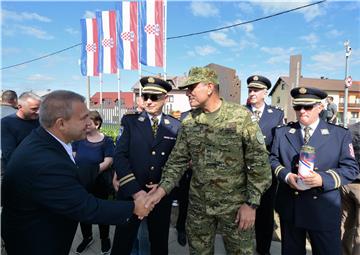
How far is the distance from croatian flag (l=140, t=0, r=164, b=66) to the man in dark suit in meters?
8.54

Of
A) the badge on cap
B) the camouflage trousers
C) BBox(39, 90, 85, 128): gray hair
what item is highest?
BBox(39, 90, 85, 128): gray hair

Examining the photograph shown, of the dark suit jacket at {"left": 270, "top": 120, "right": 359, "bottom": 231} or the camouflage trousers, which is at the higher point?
the dark suit jacket at {"left": 270, "top": 120, "right": 359, "bottom": 231}

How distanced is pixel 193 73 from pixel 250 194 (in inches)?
41.5

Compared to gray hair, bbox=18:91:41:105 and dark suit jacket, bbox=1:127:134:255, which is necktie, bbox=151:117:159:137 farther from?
gray hair, bbox=18:91:41:105

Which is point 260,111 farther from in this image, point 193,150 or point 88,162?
point 88,162

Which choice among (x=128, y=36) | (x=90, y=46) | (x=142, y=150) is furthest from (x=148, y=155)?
(x=90, y=46)

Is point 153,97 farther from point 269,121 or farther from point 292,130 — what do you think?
point 269,121

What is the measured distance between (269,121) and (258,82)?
1.70 ft

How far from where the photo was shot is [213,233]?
7.88 ft

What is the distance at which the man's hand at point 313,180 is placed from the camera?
2.14m

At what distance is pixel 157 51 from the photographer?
10070 mm

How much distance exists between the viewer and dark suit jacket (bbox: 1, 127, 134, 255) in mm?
1604

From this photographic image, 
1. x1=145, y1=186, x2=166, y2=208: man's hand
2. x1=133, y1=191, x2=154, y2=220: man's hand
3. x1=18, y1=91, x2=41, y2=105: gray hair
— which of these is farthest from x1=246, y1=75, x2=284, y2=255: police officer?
x1=18, y1=91, x2=41, y2=105: gray hair

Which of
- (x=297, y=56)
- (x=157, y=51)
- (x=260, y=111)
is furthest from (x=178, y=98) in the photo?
(x=260, y=111)
